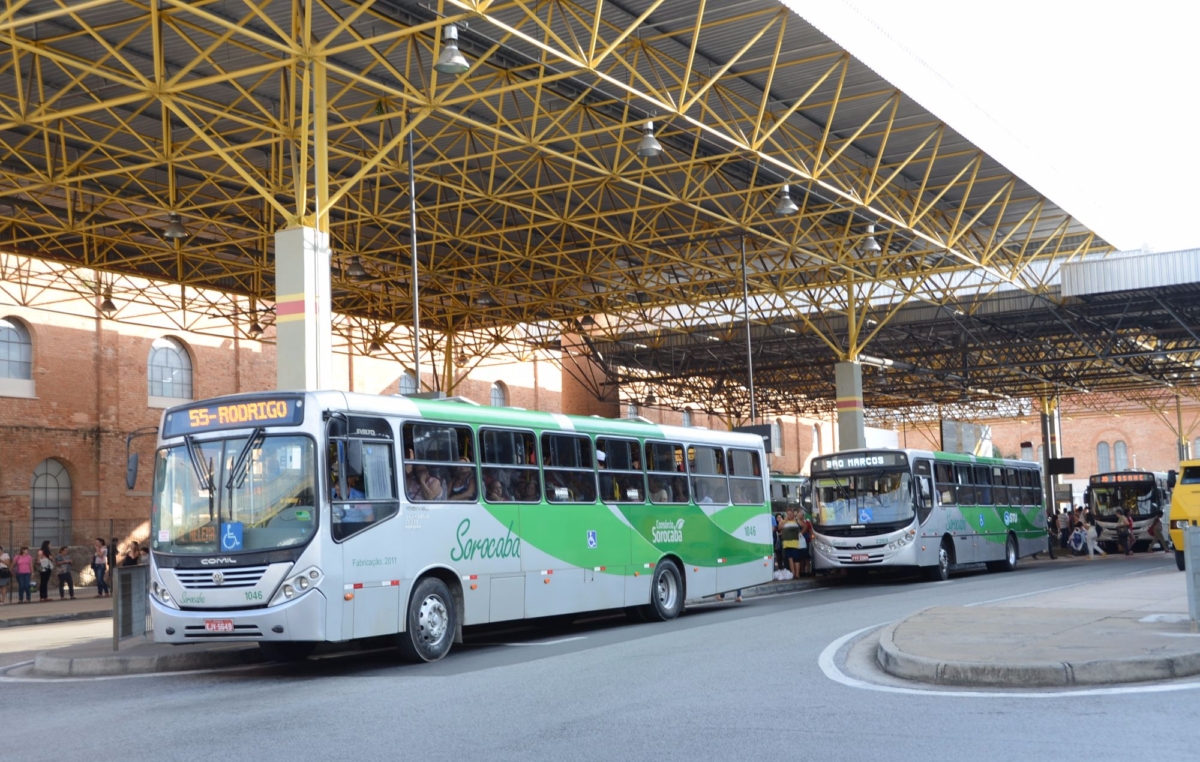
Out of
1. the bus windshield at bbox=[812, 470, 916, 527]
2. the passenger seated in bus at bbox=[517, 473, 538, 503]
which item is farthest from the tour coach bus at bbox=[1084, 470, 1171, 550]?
the passenger seated in bus at bbox=[517, 473, 538, 503]

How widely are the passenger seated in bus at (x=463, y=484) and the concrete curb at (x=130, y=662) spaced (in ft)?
11.0

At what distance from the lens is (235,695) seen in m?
12.4

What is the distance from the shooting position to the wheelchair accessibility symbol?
44.3 ft

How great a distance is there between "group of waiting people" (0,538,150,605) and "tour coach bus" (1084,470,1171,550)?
3349 centimetres

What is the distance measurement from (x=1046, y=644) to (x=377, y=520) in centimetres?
694

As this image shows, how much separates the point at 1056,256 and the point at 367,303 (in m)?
21.6

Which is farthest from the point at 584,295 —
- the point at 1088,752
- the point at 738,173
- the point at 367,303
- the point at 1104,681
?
the point at 1088,752

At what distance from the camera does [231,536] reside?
1353 cm

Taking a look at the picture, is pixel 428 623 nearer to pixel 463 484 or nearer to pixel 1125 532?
pixel 463 484

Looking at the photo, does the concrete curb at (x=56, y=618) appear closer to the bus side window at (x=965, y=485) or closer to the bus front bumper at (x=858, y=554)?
the bus front bumper at (x=858, y=554)

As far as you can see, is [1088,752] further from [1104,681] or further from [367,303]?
[367,303]

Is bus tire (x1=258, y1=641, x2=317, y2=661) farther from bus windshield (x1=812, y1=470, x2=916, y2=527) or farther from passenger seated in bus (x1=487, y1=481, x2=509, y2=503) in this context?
bus windshield (x1=812, y1=470, x2=916, y2=527)

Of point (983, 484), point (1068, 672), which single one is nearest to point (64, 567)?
point (983, 484)

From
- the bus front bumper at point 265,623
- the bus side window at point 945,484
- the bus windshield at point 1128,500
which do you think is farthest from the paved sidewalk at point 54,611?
the bus windshield at point 1128,500
